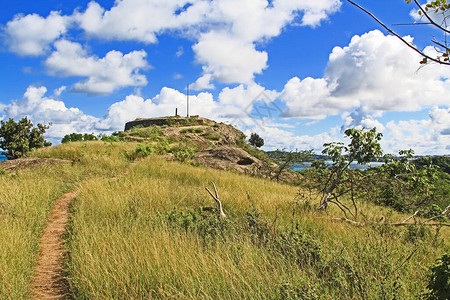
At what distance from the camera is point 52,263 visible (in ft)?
14.2

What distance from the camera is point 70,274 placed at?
3.86m

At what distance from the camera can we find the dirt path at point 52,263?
3.60 metres


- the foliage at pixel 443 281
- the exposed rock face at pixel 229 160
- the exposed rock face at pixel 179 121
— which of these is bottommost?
the foliage at pixel 443 281

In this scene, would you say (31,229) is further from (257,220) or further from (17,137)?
(17,137)

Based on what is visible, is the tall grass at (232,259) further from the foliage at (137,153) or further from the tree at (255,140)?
the tree at (255,140)

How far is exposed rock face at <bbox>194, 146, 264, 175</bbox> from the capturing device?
16094mm

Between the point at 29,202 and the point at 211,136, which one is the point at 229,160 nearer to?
the point at 211,136

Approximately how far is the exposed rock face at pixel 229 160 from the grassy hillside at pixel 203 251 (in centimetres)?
835

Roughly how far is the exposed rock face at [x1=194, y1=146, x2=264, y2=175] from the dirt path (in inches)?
401

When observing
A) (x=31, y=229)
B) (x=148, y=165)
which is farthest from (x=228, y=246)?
(x=148, y=165)

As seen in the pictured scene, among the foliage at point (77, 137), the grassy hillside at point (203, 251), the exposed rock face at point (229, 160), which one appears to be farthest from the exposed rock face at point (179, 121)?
the grassy hillside at point (203, 251)

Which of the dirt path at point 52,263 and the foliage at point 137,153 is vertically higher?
the foliage at point 137,153

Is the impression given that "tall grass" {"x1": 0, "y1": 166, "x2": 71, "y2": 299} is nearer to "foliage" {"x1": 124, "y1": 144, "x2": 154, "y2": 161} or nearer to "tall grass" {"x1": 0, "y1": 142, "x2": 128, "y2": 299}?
"tall grass" {"x1": 0, "y1": 142, "x2": 128, "y2": 299}

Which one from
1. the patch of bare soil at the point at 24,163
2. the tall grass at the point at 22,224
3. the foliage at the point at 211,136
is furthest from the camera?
the foliage at the point at 211,136
